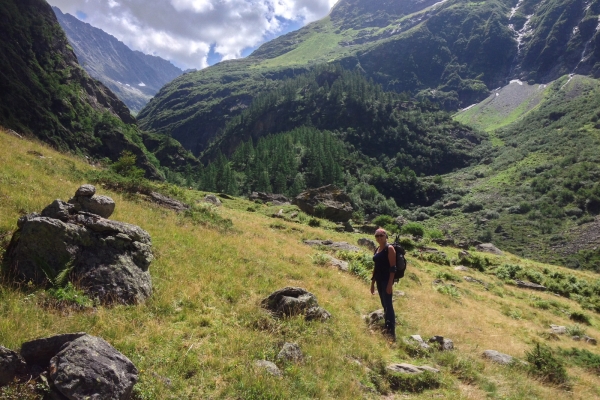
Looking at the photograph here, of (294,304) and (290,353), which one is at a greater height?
(294,304)

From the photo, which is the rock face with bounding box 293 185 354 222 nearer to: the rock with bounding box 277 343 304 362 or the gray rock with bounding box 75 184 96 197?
the gray rock with bounding box 75 184 96 197

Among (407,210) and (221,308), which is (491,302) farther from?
(407,210)

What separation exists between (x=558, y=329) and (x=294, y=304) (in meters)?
17.3

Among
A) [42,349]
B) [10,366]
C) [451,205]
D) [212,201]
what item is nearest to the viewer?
[10,366]

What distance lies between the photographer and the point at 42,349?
504cm

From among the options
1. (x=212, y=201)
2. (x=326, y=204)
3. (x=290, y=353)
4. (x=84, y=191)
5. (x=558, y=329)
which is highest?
(x=84, y=191)

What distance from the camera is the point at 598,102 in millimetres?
180500

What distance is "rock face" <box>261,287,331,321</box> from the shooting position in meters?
9.52

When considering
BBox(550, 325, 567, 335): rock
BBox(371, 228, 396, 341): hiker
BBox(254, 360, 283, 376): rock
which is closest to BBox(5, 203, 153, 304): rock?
BBox(254, 360, 283, 376): rock

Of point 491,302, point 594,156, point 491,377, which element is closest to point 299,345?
point 491,377

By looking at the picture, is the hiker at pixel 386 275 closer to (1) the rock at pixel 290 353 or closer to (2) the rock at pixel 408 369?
(2) the rock at pixel 408 369

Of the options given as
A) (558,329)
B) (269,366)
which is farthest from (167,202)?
(558,329)

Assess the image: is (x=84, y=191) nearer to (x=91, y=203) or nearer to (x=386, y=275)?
(x=91, y=203)

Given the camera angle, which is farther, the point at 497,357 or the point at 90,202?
the point at 90,202
